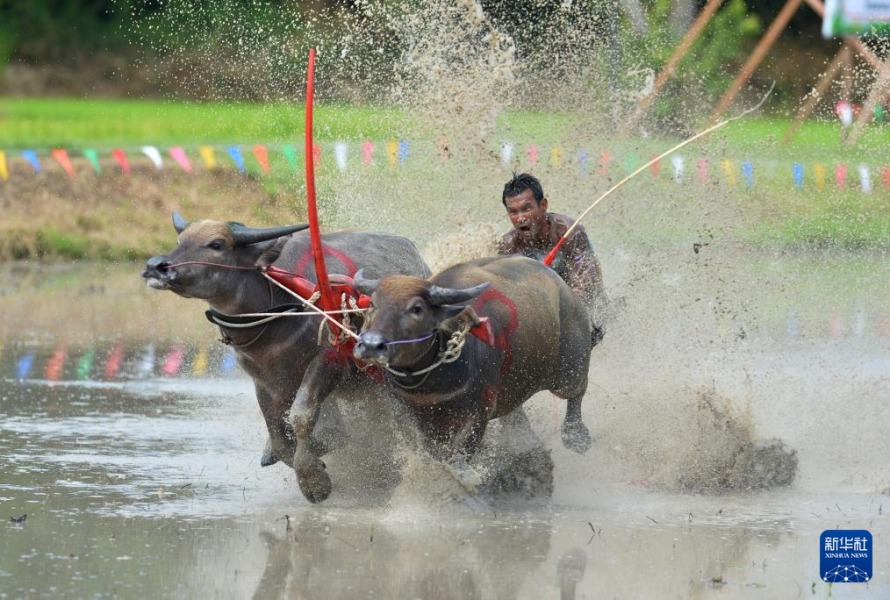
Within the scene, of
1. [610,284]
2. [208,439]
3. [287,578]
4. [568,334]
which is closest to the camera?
[287,578]

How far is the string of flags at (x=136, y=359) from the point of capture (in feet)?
42.2

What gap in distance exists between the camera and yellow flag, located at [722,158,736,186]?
19.3m

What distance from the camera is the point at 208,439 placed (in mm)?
10320

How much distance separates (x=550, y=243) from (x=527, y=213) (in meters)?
0.30

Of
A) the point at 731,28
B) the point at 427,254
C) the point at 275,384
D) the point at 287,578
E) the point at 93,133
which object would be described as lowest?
the point at 287,578

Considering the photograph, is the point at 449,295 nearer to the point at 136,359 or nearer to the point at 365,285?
the point at 365,285

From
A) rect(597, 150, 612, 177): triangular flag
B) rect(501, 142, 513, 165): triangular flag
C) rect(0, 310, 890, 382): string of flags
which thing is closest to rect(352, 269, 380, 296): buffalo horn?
rect(0, 310, 890, 382): string of flags

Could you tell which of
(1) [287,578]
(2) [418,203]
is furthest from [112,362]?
(1) [287,578]

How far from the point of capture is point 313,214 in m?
7.72

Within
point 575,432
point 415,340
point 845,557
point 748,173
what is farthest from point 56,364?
point 748,173

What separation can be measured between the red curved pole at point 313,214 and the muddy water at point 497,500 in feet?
3.42

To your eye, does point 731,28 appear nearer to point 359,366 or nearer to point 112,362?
point 112,362

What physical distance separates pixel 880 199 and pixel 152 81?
16.3 metres

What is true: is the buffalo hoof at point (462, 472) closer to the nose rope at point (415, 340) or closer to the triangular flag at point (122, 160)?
the nose rope at point (415, 340)
